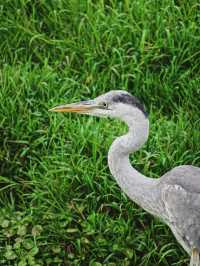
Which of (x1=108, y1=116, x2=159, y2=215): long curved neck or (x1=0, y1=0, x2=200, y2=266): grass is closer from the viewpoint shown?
(x1=108, y1=116, x2=159, y2=215): long curved neck

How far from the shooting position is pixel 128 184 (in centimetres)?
386

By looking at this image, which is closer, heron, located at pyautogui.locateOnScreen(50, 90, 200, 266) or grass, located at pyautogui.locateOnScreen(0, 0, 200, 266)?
heron, located at pyautogui.locateOnScreen(50, 90, 200, 266)

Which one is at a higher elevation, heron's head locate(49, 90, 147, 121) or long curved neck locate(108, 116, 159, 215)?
heron's head locate(49, 90, 147, 121)

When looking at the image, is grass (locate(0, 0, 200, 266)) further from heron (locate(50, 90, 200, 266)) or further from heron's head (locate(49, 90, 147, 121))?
heron's head (locate(49, 90, 147, 121))

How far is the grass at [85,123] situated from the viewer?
420 centimetres

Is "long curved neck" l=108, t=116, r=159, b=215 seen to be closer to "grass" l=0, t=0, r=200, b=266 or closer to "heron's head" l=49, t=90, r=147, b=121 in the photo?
"heron's head" l=49, t=90, r=147, b=121

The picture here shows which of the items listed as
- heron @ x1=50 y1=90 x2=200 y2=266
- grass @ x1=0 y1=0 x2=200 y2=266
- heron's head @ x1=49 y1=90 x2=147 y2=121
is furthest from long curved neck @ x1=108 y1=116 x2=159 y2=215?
grass @ x1=0 y1=0 x2=200 y2=266

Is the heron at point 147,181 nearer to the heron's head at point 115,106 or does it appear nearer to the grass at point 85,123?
the heron's head at point 115,106

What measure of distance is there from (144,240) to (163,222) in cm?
15

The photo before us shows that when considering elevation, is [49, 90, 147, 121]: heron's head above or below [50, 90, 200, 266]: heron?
above

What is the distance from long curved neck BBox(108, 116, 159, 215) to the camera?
3.77 m

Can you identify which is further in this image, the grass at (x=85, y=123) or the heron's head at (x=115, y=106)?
the grass at (x=85, y=123)

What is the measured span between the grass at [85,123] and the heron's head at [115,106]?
604 mm

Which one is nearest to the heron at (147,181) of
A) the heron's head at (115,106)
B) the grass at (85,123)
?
the heron's head at (115,106)
